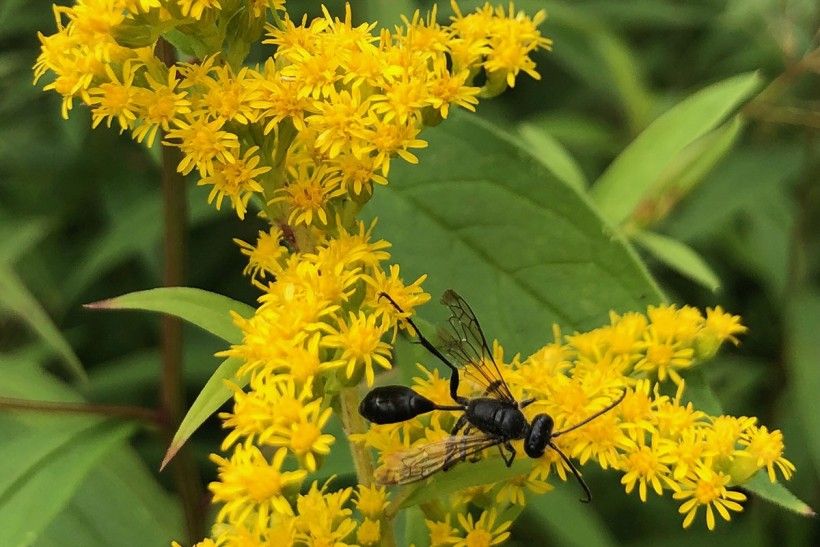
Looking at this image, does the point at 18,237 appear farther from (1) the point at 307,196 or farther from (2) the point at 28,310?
(1) the point at 307,196

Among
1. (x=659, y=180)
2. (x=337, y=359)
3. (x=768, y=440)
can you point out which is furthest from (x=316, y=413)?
(x=659, y=180)

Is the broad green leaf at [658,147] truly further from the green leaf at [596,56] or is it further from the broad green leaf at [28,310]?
the broad green leaf at [28,310]

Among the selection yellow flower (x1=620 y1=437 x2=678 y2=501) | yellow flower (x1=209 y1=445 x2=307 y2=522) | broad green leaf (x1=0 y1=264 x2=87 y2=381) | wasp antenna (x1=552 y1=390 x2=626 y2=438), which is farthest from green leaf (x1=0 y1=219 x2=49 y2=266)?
yellow flower (x1=620 y1=437 x2=678 y2=501)

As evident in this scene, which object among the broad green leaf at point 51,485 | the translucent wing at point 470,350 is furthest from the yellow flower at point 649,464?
the broad green leaf at point 51,485

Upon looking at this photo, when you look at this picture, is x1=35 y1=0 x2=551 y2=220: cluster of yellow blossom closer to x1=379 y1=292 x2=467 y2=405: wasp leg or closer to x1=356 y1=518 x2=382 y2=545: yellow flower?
x1=379 y1=292 x2=467 y2=405: wasp leg

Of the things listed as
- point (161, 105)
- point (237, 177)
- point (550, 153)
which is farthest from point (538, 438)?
point (550, 153)

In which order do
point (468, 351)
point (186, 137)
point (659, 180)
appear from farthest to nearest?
point (659, 180) < point (468, 351) < point (186, 137)

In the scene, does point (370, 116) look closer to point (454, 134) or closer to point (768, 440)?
point (454, 134)
